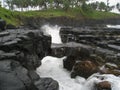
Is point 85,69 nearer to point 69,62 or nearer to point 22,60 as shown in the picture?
point 69,62

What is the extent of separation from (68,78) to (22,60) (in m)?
5.59

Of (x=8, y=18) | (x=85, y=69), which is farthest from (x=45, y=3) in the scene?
(x=85, y=69)

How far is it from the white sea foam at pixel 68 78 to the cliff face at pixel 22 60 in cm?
169

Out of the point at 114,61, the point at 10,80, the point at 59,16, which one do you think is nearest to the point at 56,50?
the point at 114,61

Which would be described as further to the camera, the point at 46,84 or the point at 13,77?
the point at 46,84

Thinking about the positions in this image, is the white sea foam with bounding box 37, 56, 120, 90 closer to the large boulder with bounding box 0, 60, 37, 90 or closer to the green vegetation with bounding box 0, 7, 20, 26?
the large boulder with bounding box 0, 60, 37, 90

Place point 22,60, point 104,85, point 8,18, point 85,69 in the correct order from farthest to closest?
point 8,18, point 85,69, point 22,60, point 104,85

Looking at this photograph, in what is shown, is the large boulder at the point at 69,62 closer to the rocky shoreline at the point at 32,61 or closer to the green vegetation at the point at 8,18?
the rocky shoreline at the point at 32,61

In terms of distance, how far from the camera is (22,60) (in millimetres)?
16562

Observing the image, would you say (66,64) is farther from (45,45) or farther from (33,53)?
(33,53)

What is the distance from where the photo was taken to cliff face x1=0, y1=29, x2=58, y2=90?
1293 cm

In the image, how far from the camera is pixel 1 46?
1636 centimetres

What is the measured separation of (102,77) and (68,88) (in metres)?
2.85

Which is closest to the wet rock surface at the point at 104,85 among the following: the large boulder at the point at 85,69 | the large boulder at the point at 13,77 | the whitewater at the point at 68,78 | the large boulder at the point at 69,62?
the whitewater at the point at 68,78
